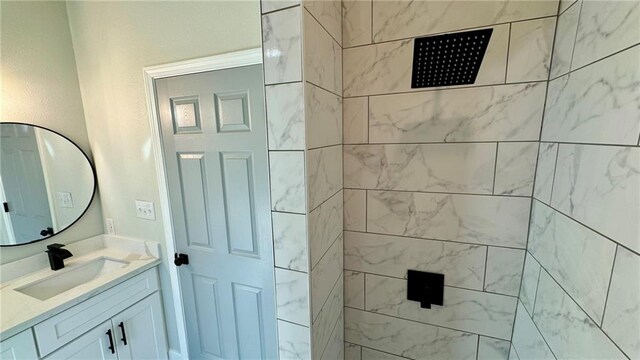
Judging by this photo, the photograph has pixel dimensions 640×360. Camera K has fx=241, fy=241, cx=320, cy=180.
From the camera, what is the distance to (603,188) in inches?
21.2

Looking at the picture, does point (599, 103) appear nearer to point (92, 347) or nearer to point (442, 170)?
point (442, 170)

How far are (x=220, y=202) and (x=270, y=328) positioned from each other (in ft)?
2.46

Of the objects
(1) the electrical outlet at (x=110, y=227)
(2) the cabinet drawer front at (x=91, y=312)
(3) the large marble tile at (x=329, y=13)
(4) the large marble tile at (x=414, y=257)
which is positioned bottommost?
(2) the cabinet drawer front at (x=91, y=312)

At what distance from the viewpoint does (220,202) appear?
4.32ft

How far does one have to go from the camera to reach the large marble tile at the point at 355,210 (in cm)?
103

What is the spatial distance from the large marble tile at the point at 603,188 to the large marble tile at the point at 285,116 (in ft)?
2.31

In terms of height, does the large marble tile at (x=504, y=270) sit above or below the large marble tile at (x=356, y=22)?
below

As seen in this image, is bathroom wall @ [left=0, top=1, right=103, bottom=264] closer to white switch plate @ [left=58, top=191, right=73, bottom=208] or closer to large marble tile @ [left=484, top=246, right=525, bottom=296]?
white switch plate @ [left=58, top=191, right=73, bottom=208]

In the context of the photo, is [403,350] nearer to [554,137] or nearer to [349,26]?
[554,137]

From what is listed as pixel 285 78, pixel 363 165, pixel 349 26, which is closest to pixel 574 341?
pixel 363 165

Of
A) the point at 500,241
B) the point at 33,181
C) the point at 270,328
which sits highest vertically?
the point at 33,181

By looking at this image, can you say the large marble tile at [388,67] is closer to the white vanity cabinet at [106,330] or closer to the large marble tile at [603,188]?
the large marble tile at [603,188]

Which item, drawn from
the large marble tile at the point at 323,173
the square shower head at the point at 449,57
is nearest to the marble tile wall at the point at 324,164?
the large marble tile at the point at 323,173

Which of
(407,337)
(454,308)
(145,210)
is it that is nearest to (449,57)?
(454,308)
